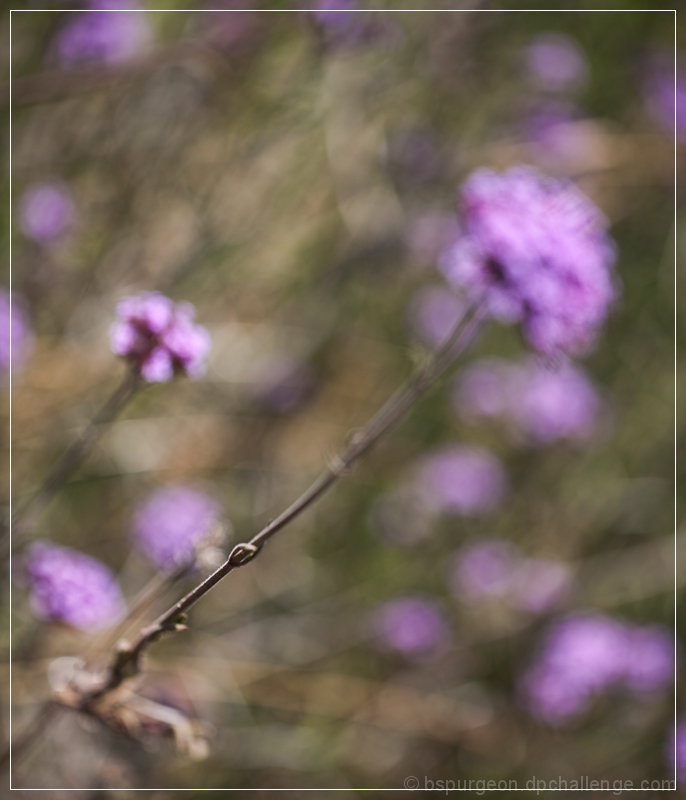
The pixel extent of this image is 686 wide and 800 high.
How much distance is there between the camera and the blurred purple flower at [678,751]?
249cm

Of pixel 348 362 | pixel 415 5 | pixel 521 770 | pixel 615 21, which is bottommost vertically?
pixel 521 770

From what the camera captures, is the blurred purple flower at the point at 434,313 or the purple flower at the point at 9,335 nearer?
the purple flower at the point at 9,335

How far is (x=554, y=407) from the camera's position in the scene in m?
3.11

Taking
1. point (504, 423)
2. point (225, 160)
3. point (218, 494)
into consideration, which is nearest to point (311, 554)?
point (218, 494)

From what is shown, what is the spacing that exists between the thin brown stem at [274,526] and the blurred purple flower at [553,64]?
7.30 feet

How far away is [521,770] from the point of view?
2.69 meters

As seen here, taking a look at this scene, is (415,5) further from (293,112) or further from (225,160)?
(225,160)

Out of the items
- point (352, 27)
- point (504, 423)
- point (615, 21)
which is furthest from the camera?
point (615, 21)

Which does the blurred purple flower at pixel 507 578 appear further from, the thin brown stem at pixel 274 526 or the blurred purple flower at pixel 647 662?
the thin brown stem at pixel 274 526

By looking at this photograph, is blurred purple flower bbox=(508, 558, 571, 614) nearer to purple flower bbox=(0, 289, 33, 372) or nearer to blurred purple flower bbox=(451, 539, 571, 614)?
blurred purple flower bbox=(451, 539, 571, 614)

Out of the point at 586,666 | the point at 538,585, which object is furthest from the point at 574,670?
the point at 538,585

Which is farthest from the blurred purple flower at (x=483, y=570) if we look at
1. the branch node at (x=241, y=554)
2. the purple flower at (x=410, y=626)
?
the branch node at (x=241, y=554)

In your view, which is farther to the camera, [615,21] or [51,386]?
[615,21]

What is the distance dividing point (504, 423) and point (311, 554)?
37.7 inches
